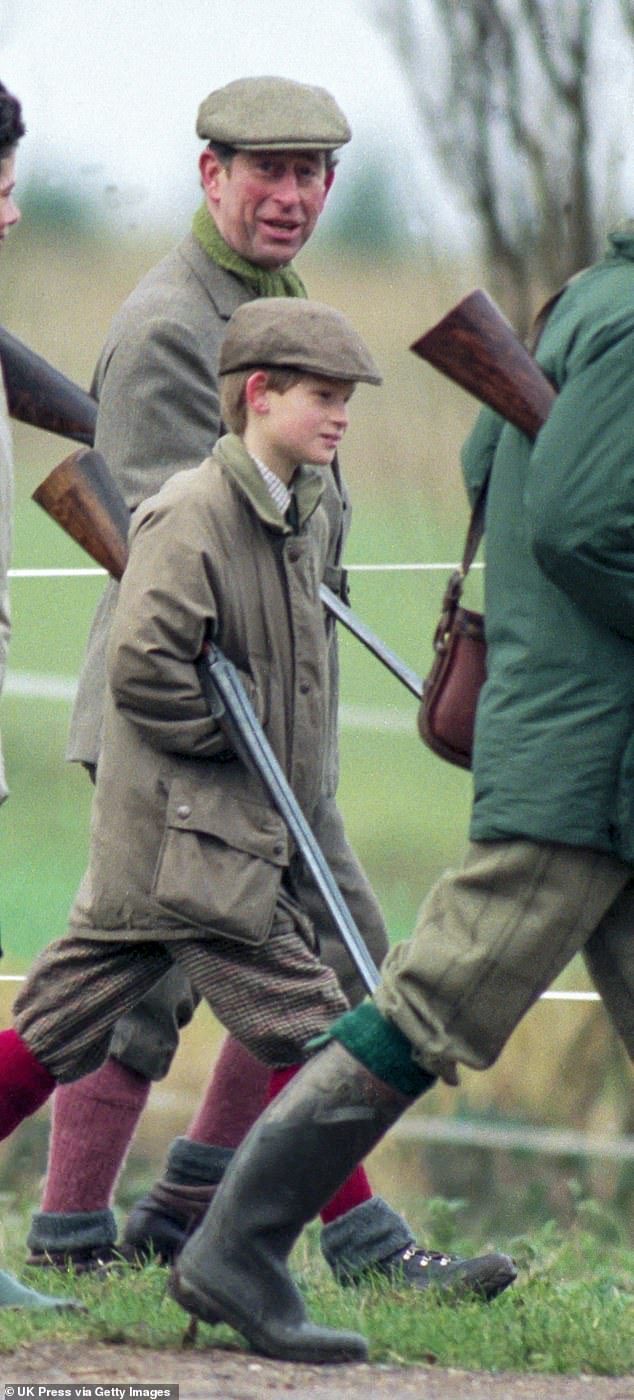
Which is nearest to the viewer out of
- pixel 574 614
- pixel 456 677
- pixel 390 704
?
pixel 574 614

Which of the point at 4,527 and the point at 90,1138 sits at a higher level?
the point at 4,527

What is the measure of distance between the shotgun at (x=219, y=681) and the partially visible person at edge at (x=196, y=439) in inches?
5.4

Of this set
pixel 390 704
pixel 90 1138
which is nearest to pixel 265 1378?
pixel 90 1138

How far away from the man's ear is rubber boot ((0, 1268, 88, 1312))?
179 centimetres

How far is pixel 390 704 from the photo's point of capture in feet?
19.3

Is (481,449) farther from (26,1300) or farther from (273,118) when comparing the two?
(26,1300)

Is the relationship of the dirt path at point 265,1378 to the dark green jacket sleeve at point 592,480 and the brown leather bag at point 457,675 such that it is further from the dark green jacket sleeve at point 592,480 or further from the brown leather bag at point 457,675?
the dark green jacket sleeve at point 592,480

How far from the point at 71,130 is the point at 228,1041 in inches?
89.2

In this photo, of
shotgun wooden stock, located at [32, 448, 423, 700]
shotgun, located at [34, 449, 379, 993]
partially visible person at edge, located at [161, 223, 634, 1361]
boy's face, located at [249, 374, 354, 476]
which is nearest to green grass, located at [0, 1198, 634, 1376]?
partially visible person at edge, located at [161, 223, 634, 1361]

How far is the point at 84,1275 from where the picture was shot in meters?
4.39

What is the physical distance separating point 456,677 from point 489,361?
0.47 m

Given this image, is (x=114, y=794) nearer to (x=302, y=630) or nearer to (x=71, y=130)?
(x=302, y=630)

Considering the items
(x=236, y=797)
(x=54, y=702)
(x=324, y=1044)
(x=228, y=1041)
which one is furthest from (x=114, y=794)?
(x=54, y=702)

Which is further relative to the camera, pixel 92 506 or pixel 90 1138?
pixel 90 1138
